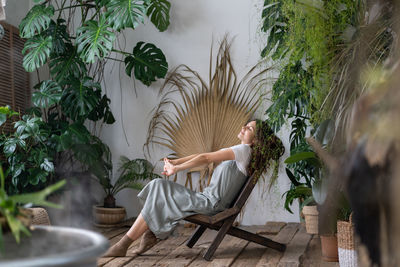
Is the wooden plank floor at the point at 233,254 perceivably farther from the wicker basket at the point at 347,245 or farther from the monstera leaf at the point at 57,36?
the monstera leaf at the point at 57,36

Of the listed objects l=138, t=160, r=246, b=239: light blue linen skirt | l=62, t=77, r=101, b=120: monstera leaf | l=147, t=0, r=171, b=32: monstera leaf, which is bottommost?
l=138, t=160, r=246, b=239: light blue linen skirt

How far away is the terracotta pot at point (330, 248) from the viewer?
120 inches

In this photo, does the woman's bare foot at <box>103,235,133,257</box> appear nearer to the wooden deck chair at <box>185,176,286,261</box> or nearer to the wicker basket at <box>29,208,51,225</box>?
the wooden deck chair at <box>185,176,286,261</box>

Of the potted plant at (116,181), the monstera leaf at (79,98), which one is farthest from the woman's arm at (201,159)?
the potted plant at (116,181)

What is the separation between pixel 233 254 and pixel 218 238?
21 centimetres

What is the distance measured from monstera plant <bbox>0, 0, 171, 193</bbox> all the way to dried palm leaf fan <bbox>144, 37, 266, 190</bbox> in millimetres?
325

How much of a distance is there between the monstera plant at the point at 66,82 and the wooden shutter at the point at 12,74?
0.15 m

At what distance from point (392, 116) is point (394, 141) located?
0.05m

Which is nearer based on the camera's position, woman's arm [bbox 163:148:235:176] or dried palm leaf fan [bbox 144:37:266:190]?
woman's arm [bbox 163:148:235:176]

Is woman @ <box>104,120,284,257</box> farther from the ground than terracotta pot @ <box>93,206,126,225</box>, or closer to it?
farther from the ground

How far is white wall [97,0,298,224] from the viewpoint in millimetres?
4594

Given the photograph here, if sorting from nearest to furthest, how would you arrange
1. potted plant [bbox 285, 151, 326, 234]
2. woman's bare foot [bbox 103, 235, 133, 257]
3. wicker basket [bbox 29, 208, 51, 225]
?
wicker basket [bbox 29, 208, 51, 225] < potted plant [bbox 285, 151, 326, 234] < woman's bare foot [bbox 103, 235, 133, 257]

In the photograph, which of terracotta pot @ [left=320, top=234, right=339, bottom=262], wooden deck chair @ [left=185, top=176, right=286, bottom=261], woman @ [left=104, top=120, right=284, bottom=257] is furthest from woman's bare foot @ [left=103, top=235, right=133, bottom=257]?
terracotta pot @ [left=320, top=234, right=339, bottom=262]

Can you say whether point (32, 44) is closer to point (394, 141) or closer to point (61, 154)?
point (61, 154)
